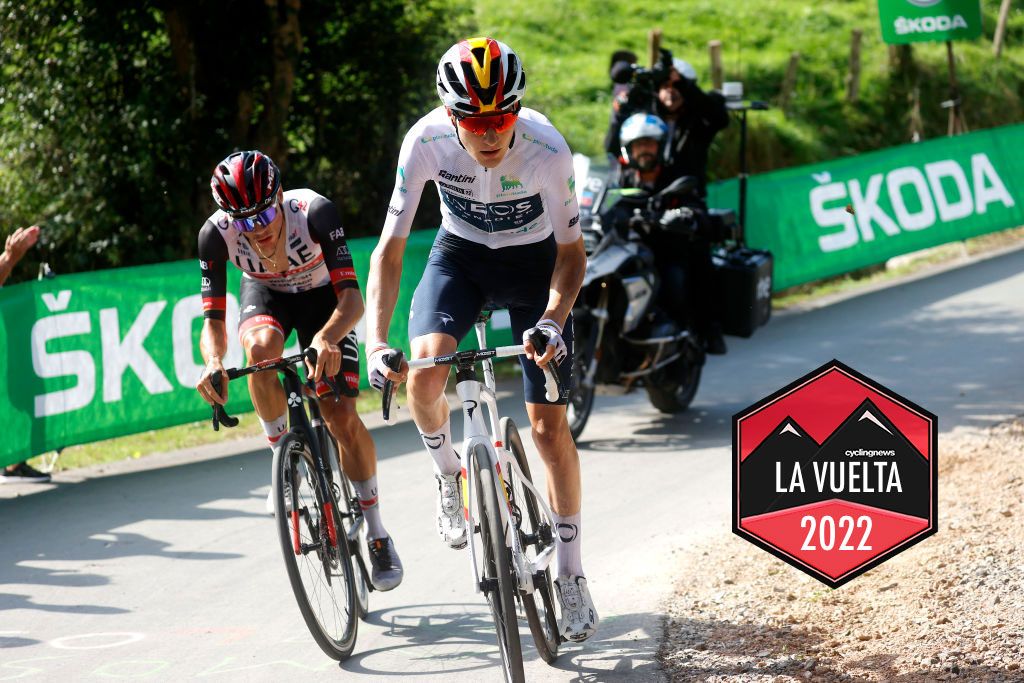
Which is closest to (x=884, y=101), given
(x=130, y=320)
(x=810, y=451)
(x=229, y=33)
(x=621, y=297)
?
(x=229, y=33)

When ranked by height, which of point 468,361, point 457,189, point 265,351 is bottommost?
point 265,351

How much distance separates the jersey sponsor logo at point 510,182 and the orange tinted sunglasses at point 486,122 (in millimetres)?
329

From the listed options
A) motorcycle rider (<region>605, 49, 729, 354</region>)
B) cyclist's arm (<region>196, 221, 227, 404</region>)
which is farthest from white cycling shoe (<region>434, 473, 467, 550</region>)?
motorcycle rider (<region>605, 49, 729, 354</region>)

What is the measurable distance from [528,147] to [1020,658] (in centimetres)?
265

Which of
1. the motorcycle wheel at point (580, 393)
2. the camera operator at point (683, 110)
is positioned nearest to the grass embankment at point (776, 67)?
the camera operator at point (683, 110)

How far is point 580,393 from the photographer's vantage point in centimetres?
899

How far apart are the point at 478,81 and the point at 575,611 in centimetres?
215

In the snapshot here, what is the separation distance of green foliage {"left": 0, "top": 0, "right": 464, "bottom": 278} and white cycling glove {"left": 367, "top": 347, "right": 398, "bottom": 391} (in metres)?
9.05

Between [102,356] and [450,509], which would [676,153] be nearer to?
[102,356]

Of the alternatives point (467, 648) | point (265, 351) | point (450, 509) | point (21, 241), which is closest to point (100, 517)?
point (21, 241)

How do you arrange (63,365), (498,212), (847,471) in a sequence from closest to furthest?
(847,471) < (498,212) < (63,365)

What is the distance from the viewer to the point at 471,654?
5598 millimetres

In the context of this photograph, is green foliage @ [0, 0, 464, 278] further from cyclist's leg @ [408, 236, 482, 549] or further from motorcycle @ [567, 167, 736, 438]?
cyclist's leg @ [408, 236, 482, 549]

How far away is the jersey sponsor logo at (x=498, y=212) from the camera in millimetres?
5223
